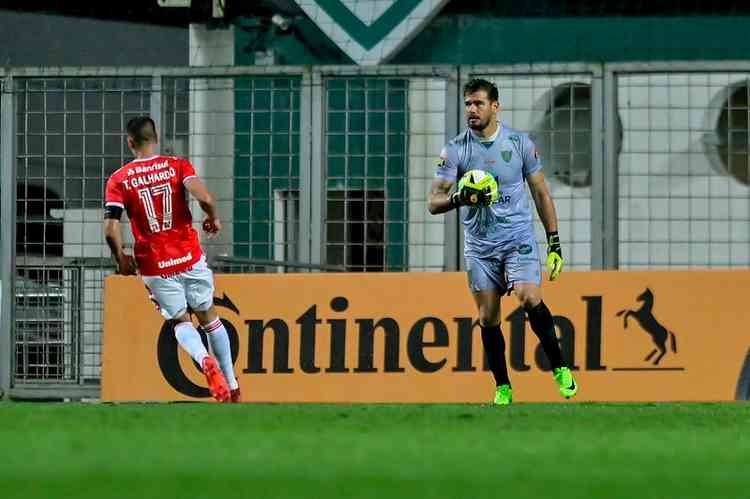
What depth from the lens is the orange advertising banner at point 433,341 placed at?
12.7m

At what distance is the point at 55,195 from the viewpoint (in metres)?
13.9

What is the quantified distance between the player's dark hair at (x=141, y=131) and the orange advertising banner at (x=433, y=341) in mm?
1792

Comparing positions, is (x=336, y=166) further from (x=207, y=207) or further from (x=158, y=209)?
(x=207, y=207)

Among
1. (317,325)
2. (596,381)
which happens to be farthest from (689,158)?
(317,325)

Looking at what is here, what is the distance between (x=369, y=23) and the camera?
1616 centimetres

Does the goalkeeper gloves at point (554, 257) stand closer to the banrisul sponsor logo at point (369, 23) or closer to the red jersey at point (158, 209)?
the red jersey at point (158, 209)

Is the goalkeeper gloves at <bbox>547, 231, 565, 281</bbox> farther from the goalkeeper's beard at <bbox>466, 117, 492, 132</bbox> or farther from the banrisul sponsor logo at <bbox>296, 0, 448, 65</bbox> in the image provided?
the banrisul sponsor logo at <bbox>296, 0, 448, 65</bbox>

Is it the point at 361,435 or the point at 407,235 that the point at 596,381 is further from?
the point at 361,435

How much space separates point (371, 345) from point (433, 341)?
419mm

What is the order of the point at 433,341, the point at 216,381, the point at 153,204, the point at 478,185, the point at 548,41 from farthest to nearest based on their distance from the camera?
1. the point at 548,41
2. the point at 433,341
3. the point at 153,204
4. the point at 216,381
5. the point at 478,185

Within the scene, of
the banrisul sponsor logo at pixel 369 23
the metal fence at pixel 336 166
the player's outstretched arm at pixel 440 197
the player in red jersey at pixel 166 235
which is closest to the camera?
the player's outstretched arm at pixel 440 197

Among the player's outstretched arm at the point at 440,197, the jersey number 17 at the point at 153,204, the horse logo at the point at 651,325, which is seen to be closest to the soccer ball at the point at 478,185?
the player's outstretched arm at the point at 440,197

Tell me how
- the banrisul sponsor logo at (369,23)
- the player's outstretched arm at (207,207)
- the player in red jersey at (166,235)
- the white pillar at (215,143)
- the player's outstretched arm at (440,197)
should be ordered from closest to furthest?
1. the player's outstretched arm at (440,197)
2. the player's outstretched arm at (207,207)
3. the player in red jersey at (166,235)
4. the white pillar at (215,143)
5. the banrisul sponsor logo at (369,23)

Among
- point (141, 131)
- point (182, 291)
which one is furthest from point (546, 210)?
point (141, 131)
